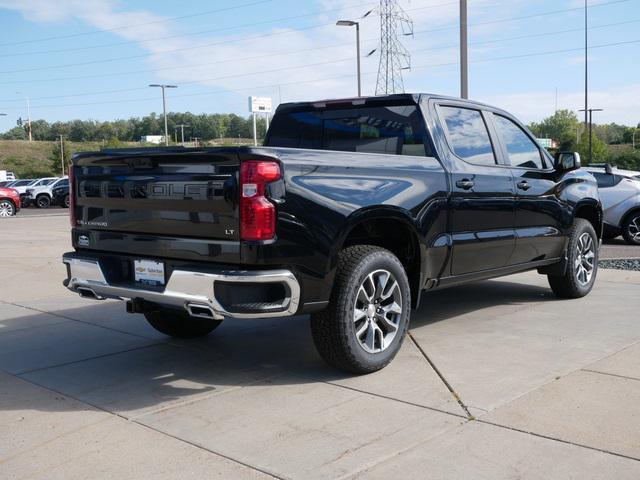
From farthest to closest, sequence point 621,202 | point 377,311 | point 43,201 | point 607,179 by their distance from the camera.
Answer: point 43,201 → point 607,179 → point 621,202 → point 377,311

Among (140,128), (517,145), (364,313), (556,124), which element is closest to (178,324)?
(364,313)

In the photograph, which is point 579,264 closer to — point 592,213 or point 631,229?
point 592,213

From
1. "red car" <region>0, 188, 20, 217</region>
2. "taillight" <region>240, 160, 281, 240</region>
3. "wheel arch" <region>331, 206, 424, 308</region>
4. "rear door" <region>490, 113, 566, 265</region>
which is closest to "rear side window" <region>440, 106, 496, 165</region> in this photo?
"rear door" <region>490, 113, 566, 265</region>

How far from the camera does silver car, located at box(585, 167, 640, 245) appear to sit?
1297 cm

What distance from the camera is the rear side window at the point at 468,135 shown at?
5684 mm

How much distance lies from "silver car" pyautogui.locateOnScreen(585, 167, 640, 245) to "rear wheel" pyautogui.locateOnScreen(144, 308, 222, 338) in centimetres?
938

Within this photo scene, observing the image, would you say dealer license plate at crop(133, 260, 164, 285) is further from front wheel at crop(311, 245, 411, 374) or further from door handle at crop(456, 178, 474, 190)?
door handle at crop(456, 178, 474, 190)

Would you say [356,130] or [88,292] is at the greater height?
[356,130]

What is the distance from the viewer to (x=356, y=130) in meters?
5.76

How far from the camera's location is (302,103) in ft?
20.2

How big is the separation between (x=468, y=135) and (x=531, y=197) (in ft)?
3.23

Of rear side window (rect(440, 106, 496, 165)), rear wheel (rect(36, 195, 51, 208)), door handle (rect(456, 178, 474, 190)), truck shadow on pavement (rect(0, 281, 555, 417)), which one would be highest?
rear side window (rect(440, 106, 496, 165))

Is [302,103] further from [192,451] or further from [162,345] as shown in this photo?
[192,451]

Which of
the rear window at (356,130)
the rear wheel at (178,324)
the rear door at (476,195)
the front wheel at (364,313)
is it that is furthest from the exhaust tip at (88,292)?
the rear door at (476,195)
